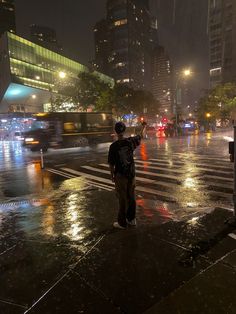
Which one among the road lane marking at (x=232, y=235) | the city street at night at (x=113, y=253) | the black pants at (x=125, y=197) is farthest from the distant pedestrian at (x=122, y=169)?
the road lane marking at (x=232, y=235)

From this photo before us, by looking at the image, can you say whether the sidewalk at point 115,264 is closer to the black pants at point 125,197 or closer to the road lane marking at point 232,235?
the road lane marking at point 232,235

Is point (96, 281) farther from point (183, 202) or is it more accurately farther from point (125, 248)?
point (183, 202)

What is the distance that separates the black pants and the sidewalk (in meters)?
0.29

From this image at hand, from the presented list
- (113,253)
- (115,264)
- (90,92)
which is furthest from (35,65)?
(115,264)

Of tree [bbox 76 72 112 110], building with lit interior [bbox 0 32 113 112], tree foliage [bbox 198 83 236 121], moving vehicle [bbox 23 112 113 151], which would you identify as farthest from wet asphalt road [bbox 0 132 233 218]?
building with lit interior [bbox 0 32 113 112]

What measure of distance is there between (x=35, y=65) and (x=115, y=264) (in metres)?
85.8

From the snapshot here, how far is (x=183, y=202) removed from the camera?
323 inches

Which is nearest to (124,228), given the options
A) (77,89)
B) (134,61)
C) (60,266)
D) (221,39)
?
(60,266)

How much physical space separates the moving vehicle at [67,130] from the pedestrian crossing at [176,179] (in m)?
12.9

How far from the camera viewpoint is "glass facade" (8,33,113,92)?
73625 mm

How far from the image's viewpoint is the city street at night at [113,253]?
3678 mm

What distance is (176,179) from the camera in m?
11.6

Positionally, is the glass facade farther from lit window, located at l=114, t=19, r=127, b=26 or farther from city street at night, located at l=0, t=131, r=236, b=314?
lit window, located at l=114, t=19, r=127, b=26

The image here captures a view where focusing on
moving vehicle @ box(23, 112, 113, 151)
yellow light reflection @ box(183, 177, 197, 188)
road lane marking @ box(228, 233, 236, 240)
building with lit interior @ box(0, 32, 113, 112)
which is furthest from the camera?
building with lit interior @ box(0, 32, 113, 112)
